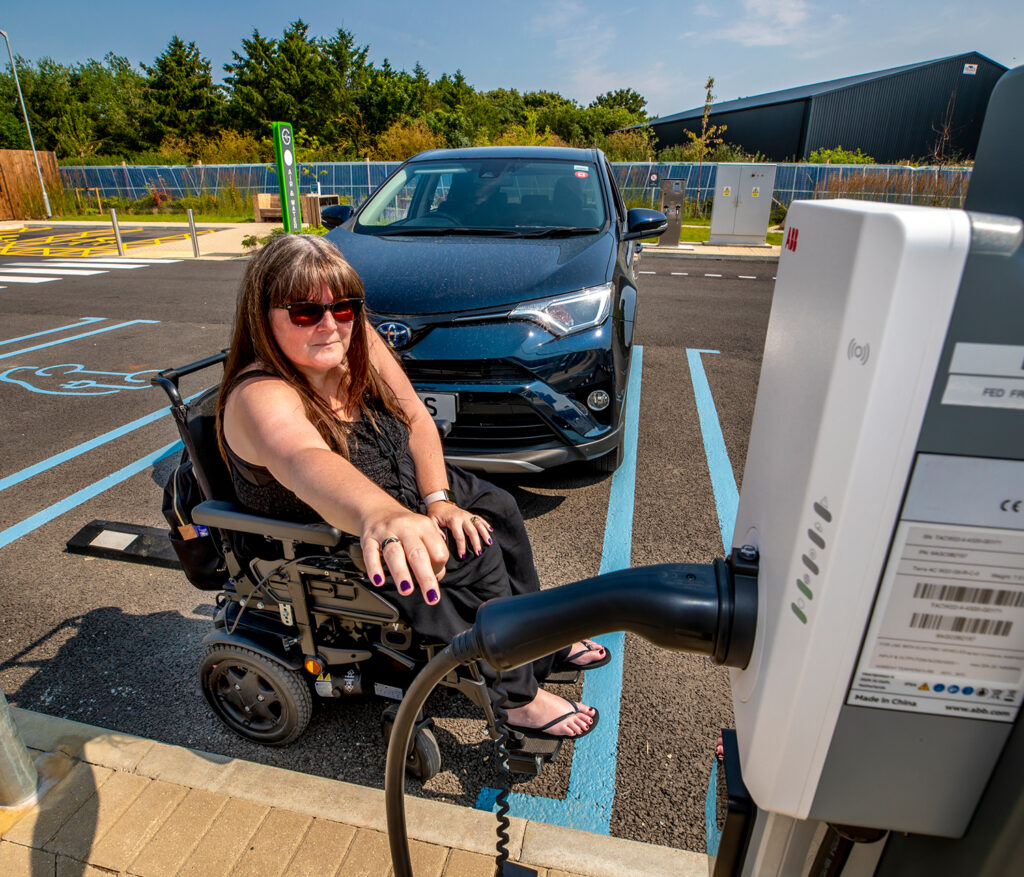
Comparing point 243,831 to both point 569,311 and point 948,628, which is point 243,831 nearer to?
point 948,628

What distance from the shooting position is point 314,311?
5.97 ft

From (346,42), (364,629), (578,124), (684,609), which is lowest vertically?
(364,629)

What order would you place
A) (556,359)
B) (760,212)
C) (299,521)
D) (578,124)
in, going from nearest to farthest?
1. (299,521)
2. (556,359)
3. (760,212)
4. (578,124)

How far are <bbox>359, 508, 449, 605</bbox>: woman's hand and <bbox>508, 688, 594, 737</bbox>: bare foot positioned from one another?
1028 millimetres

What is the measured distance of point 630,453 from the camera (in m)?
4.29

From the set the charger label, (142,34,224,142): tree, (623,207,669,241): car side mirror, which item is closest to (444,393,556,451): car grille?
(623,207,669,241): car side mirror

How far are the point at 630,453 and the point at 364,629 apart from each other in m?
2.66

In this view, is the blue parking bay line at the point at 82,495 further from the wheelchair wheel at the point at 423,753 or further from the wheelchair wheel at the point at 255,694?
the wheelchair wheel at the point at 423,753

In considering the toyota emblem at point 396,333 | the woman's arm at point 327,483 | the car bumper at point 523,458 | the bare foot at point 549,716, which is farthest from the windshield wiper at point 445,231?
the bare foot at point 549,716

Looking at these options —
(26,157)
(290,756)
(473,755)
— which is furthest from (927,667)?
(26,157)

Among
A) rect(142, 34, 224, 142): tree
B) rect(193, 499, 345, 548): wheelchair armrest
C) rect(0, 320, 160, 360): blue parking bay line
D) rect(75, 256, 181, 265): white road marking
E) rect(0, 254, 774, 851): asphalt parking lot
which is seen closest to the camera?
rect(193, 499, 345, 548): wheelchair armrest

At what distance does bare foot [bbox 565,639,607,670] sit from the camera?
90.7 inches

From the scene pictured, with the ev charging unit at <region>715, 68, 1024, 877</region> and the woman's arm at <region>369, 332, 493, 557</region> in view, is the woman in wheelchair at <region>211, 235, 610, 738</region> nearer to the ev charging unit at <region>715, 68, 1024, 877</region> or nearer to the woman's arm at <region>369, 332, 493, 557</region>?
the woman's arm at <region>369, 332, 493, 557</region>

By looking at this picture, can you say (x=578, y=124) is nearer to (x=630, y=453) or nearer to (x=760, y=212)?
(x=760, y=212)
